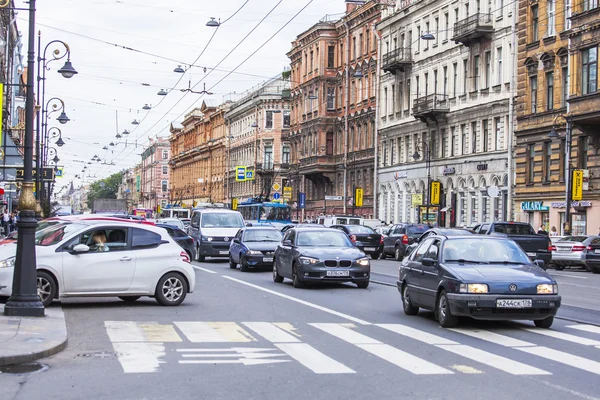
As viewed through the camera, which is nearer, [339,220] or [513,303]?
[513,303]

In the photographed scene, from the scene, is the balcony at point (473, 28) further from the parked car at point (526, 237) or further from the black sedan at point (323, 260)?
the black sedan at point (323, 260)

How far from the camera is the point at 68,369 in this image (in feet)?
35.0

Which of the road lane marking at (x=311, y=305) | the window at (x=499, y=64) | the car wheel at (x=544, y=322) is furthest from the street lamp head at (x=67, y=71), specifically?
the window at (x=499, y=64)

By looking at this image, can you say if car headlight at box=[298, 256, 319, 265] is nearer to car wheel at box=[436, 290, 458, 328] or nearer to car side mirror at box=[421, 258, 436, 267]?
car side mirror at box=[421, 258, 436, 267]

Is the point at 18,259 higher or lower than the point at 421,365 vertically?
higher

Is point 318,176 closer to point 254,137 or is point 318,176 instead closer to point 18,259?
point 254,137

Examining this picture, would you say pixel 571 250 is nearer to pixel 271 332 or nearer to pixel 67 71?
pixel 67 71

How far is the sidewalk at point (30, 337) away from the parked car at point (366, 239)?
30.4m

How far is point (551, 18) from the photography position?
50.3m

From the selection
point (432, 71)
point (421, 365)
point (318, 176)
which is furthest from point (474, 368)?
point (318, 176)

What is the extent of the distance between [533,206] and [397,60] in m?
20.8

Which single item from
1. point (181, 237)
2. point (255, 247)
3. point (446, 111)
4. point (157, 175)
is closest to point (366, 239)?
point (181, 237)

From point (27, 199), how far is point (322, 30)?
70927 mm

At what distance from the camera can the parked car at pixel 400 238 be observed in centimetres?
4588
